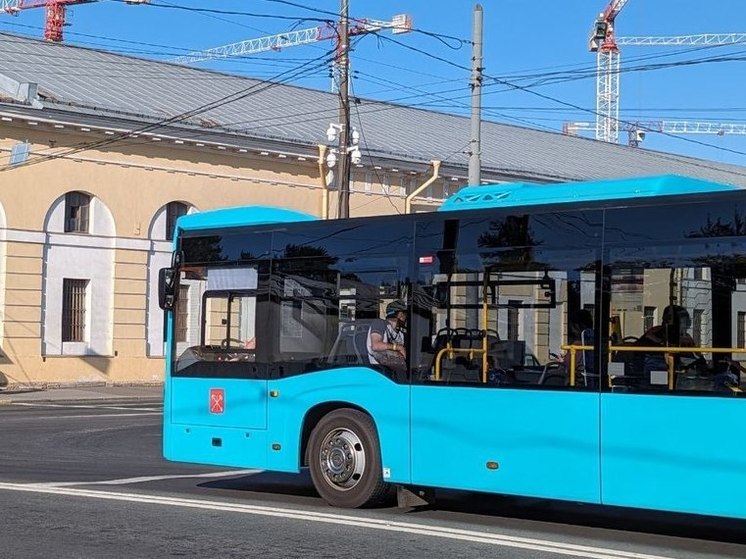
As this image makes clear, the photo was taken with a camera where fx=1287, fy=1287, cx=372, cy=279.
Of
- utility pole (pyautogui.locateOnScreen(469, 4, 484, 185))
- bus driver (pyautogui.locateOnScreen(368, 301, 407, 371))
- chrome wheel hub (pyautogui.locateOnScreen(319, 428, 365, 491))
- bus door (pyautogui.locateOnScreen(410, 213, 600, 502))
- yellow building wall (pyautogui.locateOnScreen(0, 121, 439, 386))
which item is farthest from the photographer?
yellow building wall (pyautogui.locateOnScreen(0, 121, 439, 386))

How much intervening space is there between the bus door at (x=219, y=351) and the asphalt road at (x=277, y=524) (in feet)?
2.78

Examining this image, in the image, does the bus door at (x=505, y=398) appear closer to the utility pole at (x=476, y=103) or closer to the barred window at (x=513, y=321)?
the barred window at (x=513, y=321)

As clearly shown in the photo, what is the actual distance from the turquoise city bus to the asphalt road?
416mm

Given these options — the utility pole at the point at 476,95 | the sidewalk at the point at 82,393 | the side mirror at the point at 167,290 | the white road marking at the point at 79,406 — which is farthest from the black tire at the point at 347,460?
the sidewalk at the point at 82,393

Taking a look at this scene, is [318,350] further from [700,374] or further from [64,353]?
[64,353]

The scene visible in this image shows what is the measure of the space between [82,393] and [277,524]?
2433 cm

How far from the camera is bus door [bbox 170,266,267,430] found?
12703 mm

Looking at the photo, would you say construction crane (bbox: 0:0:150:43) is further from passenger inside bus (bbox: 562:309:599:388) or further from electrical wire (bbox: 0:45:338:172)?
passenger inside bus (bbox: 562:309:599:388)

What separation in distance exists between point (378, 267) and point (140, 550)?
12.3ft

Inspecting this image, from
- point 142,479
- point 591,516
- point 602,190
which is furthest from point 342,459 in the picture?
point 602,190

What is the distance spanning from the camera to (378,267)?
11805 millimetres

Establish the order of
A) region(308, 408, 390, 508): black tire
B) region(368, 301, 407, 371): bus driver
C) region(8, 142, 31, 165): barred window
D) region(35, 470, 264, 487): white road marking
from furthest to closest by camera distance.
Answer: region(8, 142, 31, 165): barred window, region(35, 470, 264, 487): white road marking, region(308, 408, 390, 508): black tire, region(368, 301, 407, 371): bus driver

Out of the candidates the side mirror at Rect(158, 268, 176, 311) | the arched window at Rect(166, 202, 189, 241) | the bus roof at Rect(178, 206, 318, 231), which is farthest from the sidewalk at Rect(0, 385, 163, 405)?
the bus roof at Rect(178, 206, 318, 231)

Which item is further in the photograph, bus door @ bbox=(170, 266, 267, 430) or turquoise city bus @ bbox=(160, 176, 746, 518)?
bus door @ bbox=(170, 266, 267, 430)
